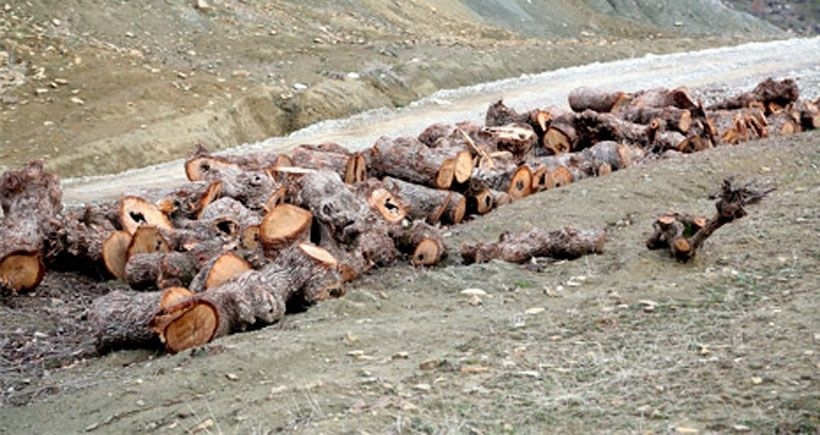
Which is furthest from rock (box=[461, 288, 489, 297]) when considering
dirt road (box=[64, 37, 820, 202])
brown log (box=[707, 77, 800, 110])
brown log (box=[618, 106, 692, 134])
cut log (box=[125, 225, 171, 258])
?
brown log (box=[707, 77, 800, 110])

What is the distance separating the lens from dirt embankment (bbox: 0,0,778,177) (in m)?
17.9

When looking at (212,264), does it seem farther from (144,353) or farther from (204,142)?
(204,142)

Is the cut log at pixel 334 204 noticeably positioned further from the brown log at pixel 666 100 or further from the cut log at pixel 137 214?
the brown log at pixel 666 100

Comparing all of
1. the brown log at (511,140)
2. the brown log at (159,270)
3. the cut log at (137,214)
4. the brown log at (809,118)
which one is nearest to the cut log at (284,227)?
the brown log at (159,270)

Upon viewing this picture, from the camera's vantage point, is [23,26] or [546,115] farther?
[23,26]

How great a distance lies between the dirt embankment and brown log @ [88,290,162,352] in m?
9.79

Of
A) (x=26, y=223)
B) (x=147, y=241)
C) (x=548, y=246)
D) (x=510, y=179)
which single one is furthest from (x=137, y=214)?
(x=510, y=179)

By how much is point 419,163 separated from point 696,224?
389 cm

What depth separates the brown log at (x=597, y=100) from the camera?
600 inches

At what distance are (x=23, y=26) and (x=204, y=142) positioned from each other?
5.62 meters

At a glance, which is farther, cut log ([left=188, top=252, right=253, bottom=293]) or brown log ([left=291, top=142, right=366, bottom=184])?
brown log ([left=291, top=142, right=366, bottom=184])

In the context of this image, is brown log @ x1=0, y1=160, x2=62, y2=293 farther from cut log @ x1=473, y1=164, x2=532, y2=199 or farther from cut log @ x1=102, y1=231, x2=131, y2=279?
cut log @ x1=473, y1=164, x2=532, y2=199

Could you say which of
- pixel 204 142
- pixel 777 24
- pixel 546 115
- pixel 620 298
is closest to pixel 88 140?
pixel 204 142

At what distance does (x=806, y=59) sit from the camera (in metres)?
29.6
